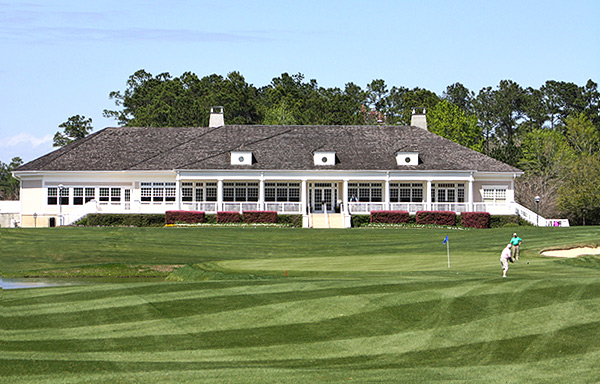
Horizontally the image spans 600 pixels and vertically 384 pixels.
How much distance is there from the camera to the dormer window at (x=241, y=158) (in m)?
54.0

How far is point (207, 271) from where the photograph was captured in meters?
29.5

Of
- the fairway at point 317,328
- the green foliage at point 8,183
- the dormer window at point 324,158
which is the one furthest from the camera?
the green foliage at point 8,183

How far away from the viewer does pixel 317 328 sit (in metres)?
18.0

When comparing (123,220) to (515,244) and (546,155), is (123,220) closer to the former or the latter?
(515,244)

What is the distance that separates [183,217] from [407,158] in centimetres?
1653

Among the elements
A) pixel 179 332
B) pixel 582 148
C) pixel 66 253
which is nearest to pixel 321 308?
pixel 179 332

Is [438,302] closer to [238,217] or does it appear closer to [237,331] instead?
[237,331]

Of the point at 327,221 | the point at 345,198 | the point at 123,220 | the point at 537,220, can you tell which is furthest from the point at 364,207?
the point at 123,220

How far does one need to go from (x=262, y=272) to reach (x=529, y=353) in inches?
540

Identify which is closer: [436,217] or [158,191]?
[436,217]

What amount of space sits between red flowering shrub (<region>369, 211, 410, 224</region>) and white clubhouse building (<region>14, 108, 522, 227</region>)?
56.7 inches

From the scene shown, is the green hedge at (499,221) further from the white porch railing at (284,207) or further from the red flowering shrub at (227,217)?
the red flowering shrub at (227,217)

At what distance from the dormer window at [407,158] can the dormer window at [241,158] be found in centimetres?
1068

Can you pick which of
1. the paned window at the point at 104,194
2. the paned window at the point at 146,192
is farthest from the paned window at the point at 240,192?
the paned window at the point at 104,194
